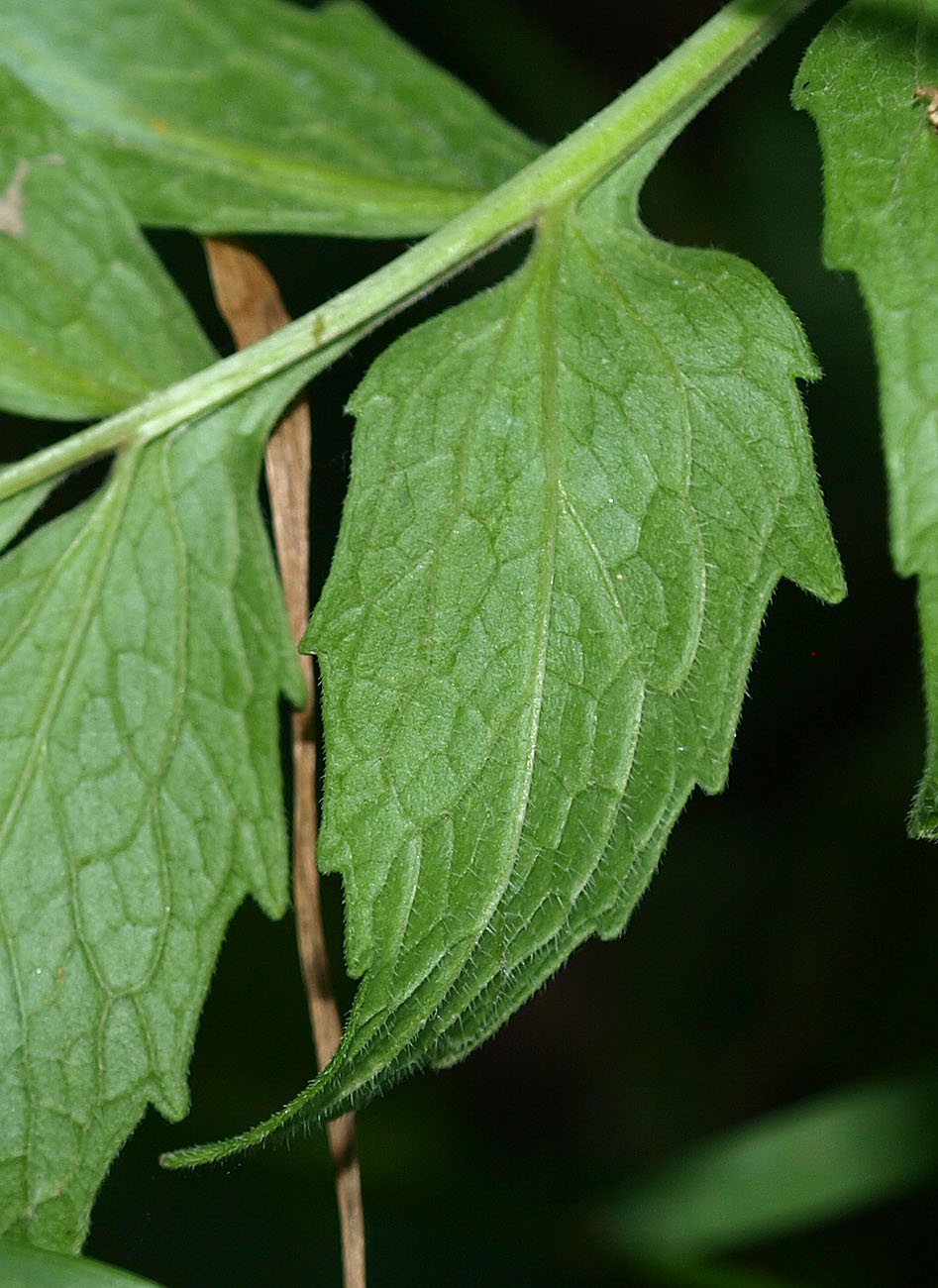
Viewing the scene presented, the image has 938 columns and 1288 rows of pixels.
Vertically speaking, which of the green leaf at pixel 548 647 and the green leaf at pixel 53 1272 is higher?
the green leaf at pixel 548 647

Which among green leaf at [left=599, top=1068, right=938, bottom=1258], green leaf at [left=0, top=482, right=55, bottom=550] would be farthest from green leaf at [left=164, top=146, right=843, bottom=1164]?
green leaf at [left=599, top=1068, right=938, bottom=1258]

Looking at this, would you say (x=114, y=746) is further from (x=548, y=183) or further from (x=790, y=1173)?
(x=790, y=1173)

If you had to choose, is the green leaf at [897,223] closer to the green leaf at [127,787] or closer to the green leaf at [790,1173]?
the green leaf at [127,787]

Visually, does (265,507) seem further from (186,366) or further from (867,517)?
(867,517)

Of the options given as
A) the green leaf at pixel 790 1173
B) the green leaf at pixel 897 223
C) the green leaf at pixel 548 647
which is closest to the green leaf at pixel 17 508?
the green leaf at pixel 548 647

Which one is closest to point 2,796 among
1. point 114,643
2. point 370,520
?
point 114,643

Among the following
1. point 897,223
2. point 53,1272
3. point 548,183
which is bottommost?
point 53,1272

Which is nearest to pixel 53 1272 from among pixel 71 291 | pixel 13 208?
pixel 71 291
